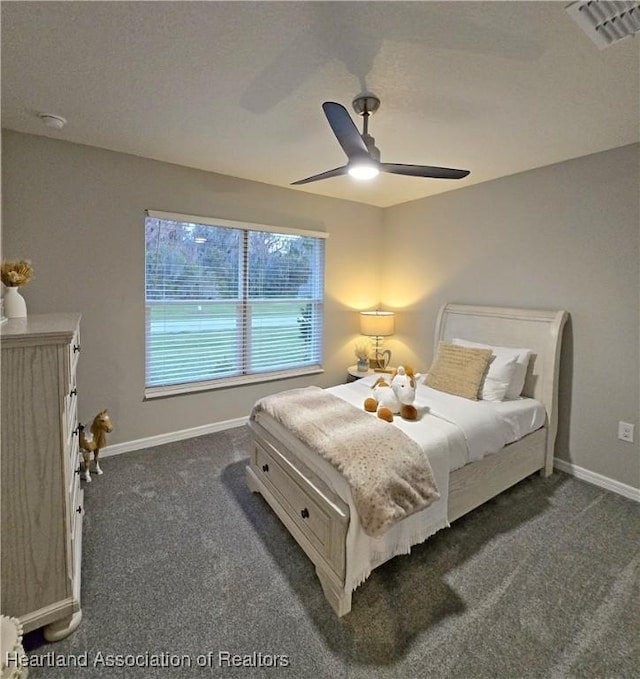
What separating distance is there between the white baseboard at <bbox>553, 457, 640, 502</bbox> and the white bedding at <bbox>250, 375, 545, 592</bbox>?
1.65 feet

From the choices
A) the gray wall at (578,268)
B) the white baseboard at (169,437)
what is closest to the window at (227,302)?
the white baseboard at (169,437)

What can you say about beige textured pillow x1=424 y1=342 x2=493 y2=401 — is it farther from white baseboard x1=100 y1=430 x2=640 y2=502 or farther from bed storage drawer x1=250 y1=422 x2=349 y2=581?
bed storage drawer x1=250 y1=422 x2=349 y2=581

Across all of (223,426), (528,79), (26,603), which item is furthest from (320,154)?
(26,603)

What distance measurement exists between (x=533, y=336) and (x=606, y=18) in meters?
2.10

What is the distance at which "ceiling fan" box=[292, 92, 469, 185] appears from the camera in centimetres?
158

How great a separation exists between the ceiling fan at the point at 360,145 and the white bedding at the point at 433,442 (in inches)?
56.1

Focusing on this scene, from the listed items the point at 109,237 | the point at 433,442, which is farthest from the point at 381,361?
the point at 109,237

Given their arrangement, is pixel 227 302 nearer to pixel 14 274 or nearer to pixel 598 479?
pixel 14 274

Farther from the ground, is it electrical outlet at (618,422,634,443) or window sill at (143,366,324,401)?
window sill at (143,366,324,401)

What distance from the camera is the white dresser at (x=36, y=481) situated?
133 cm

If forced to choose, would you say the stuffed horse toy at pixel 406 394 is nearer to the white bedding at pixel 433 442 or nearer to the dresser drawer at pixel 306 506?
the white bedding at pixel 433 442

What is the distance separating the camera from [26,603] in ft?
4.58

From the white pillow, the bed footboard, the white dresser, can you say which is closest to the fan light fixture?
the white dresser

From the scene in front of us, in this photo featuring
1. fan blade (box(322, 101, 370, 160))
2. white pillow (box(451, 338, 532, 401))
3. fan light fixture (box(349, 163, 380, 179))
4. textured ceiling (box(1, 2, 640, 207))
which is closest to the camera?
textured ceiling (box(1, 2, 640, 207))
